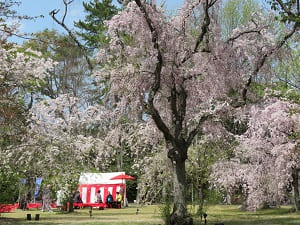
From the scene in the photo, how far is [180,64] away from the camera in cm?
1212

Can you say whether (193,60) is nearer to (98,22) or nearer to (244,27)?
(244,27)

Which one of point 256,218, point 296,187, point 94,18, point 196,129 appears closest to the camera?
point 196,129

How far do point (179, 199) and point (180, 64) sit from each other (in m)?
3.94

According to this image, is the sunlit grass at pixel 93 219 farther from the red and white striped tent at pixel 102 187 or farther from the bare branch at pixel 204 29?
the red and white striped tent at pixel 102 187

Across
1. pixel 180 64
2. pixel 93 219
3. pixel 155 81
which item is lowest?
pixel 93 219

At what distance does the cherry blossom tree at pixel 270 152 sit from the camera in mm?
16859


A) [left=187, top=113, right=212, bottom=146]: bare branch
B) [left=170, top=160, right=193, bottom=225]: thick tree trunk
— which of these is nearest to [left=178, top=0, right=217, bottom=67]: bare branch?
[left=187, top=113, right=212, bottom=146]: bare branch

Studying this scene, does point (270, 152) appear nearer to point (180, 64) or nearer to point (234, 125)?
point (234, 125)

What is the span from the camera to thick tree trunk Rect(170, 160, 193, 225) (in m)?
11.1

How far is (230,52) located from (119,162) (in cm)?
2395

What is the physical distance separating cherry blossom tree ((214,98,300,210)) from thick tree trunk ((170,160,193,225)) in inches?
233

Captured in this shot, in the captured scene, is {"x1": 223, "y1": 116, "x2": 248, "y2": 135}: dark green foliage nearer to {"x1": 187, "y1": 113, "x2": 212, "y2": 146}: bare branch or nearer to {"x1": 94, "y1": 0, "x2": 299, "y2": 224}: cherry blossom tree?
{"x1": 94, "y1": 0, "x2": 299, "y2": 224}: cherry blossom tree

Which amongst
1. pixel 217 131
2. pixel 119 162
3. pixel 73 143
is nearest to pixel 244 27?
pixel 217 131

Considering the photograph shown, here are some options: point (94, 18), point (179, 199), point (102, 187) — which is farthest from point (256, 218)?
point (94, 18)
